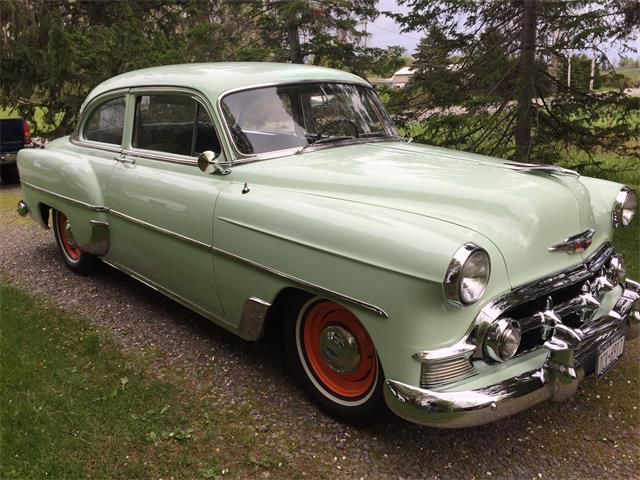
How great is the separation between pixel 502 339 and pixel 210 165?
1.87 m

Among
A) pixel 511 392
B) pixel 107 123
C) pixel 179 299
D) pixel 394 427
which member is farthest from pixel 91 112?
pixel 511 392

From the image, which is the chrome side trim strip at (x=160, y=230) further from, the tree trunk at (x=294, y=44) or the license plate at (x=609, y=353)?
the tree trunk at (x=294, y=44)

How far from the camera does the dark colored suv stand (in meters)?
9.51

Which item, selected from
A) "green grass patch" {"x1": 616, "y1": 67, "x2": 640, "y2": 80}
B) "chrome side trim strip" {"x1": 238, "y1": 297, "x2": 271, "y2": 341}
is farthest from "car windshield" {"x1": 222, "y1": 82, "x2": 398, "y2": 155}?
"green grass patch" {"x1": 616, "y1": 67, "x2": 640, "y2": 80}

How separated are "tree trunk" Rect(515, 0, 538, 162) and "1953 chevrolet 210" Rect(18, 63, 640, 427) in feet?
10.0

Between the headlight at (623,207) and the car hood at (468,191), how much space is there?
313 mm

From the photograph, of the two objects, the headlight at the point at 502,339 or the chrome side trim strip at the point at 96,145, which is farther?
the chrome side trim strip at the point at 96,145

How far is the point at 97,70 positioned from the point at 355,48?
4.37 metres

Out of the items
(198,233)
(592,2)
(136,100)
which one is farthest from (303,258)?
(592,2)

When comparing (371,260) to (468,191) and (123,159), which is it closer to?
(468,191)

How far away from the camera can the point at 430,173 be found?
9.69ft

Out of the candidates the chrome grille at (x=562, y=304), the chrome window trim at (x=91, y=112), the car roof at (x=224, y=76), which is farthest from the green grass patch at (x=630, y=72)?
the chrome window trim at (x=91, y=112)

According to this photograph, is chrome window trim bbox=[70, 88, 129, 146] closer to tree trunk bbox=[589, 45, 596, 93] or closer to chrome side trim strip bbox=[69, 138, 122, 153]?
chrome side trim strip bbox=[69, 138, 122, 153]

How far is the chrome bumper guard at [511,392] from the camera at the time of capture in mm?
2164
